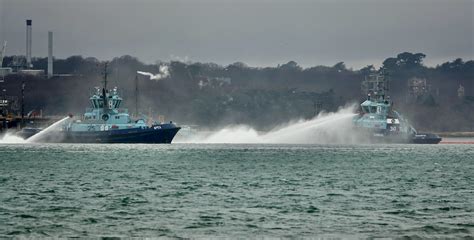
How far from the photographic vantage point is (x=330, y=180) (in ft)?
344

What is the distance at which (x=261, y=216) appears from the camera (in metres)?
63.6

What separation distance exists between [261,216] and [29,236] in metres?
17.0

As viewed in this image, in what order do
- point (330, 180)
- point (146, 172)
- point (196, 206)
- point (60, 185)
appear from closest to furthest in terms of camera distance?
1. point (196, 206)
2. point (60, 185)
3. point (330, 180)
4. point (146, 172)

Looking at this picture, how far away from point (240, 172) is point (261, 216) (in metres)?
57.5

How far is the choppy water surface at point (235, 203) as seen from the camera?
187ft

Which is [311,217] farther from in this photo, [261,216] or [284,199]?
[284,199]

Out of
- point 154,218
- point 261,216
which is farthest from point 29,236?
point 261,216

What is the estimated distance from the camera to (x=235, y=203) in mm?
73375

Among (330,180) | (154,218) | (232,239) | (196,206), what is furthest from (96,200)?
(330,180)

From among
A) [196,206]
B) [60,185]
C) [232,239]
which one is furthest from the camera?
[60,185]

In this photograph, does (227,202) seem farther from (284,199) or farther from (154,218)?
(154,218)

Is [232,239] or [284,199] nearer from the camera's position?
[232,239]

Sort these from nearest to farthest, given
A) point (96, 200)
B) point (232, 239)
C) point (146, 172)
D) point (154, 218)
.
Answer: point (232, 239) < point (154, 218) < point (96, 200) < point (146, 172)

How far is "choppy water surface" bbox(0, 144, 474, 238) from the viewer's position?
57094mm
